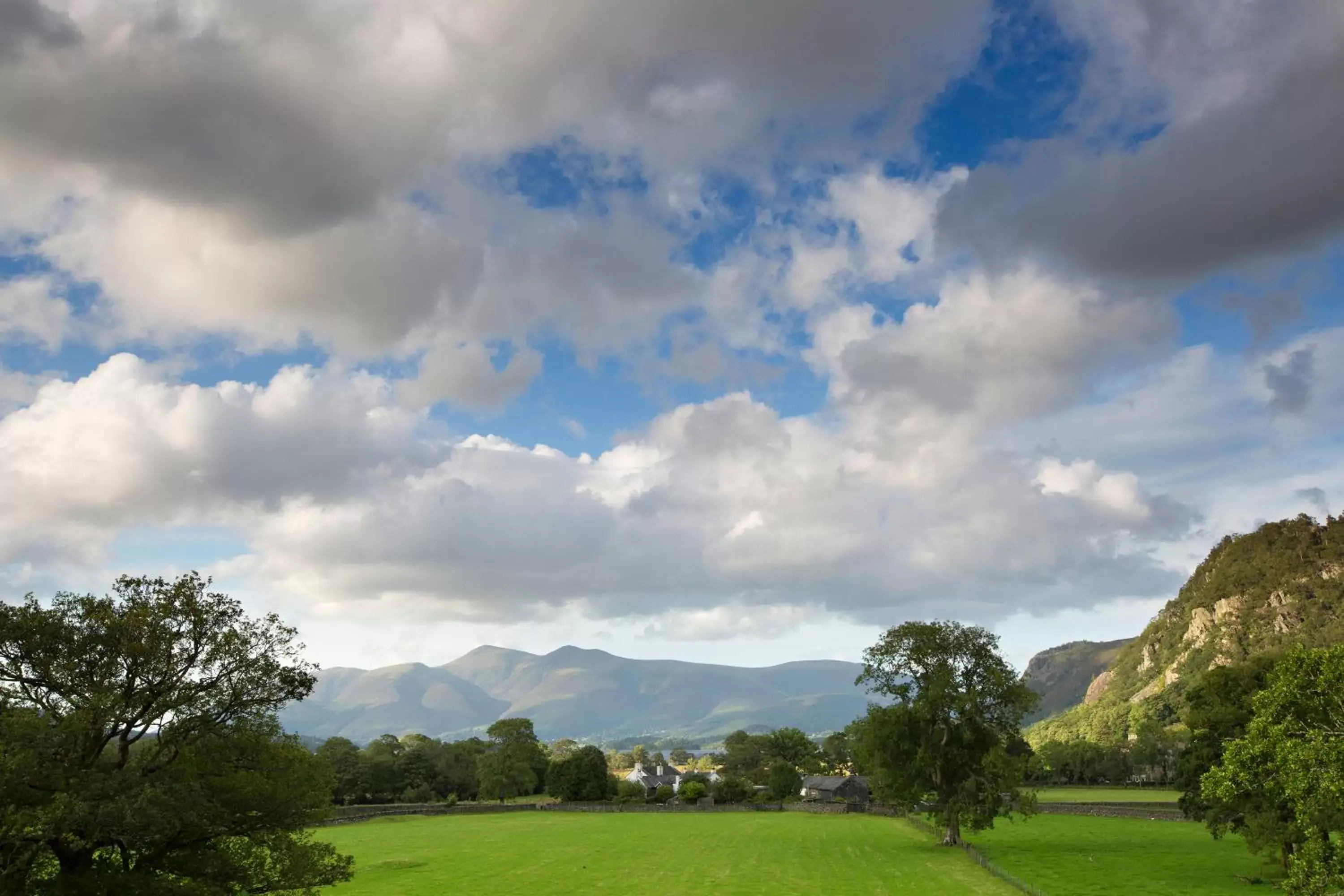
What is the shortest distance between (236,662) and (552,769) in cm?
11880

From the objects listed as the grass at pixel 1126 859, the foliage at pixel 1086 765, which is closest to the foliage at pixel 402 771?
the grass at pixel 1126 859

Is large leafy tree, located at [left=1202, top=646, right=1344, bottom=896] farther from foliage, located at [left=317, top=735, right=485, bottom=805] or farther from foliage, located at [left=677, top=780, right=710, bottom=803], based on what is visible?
foliage, located at [left=317, top=735, right=485, bottom=805]

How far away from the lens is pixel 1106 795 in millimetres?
120125

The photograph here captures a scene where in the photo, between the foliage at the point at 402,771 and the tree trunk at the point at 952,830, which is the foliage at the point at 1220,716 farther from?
the foliage at the point at 402,771

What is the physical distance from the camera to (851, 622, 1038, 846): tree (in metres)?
55.7

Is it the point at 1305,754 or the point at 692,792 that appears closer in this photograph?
the point at 1305,754

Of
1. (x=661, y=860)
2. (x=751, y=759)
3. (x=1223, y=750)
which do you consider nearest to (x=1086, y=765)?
(x=751, y=759)

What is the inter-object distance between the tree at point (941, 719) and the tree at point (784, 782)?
71245 mm

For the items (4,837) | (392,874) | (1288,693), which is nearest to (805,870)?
(392,874)

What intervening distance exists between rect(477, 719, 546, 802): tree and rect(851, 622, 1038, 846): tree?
87.6 metres

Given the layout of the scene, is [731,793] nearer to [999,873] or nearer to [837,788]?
[837,788]

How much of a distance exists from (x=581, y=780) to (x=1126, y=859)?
304 feet

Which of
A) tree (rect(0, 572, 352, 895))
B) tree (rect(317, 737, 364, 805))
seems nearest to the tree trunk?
tree (rect(0, 572, 352, 895))

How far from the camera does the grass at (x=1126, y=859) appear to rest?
4078 cm
